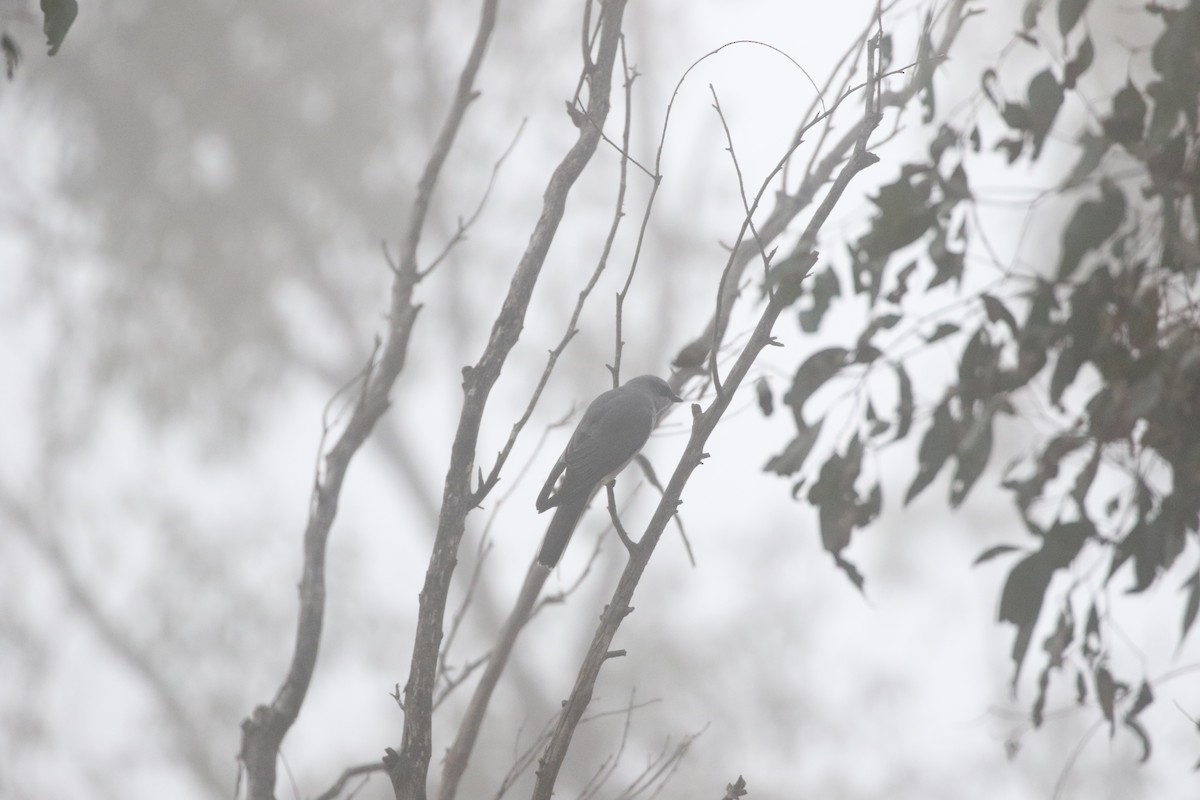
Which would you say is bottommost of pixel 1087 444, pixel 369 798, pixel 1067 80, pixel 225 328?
pixel 1087 444

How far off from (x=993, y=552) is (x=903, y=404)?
0.19 meters

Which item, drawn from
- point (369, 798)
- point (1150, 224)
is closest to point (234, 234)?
point (369, 798)

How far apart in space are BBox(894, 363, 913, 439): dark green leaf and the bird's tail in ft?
1.45

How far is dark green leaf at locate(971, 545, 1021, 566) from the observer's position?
1101mm

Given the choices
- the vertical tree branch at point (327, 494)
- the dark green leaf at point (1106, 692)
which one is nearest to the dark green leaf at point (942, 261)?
the dark green leaf at point (1106, 692)

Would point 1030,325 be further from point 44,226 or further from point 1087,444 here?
point 44,226

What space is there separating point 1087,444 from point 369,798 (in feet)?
12.9

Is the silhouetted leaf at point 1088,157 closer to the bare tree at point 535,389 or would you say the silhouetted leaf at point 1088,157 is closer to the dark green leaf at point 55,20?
the bare tree at point 535,389

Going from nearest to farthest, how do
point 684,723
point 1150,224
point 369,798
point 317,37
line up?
point 1150,224 < point 369,798 < point 684,723 < point 317,37

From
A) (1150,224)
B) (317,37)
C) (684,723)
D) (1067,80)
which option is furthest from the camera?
(317,37)

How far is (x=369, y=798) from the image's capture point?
14.2 feet

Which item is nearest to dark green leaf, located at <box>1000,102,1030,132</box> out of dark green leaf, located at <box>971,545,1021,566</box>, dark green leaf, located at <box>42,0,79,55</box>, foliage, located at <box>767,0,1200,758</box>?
foliage, located at <box>767,0,1200,758</box>

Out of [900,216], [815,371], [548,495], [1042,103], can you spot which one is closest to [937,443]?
[815,371]

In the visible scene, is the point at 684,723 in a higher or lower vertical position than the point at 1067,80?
higher
